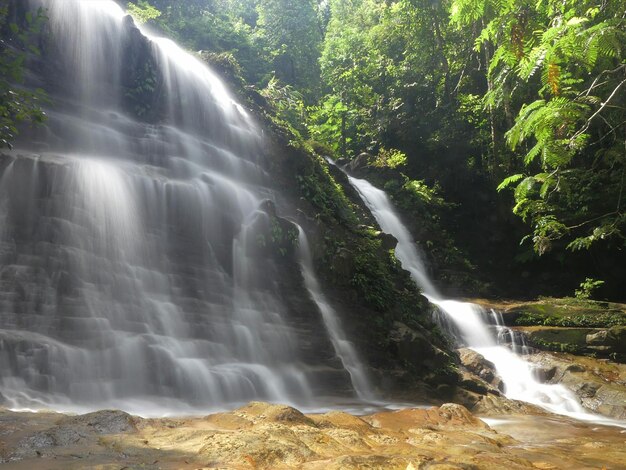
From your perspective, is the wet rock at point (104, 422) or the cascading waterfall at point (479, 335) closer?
the wet rock at point (104, 422)

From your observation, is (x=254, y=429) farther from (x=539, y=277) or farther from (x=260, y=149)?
(x=539, y=277)

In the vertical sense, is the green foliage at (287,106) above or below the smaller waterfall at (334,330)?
above

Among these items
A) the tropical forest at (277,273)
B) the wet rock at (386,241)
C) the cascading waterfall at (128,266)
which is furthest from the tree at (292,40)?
the wet rock at (386,241)

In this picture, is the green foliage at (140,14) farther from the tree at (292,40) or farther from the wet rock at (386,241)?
the wet rock at (386,241)

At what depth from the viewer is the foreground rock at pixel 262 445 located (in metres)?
3.39

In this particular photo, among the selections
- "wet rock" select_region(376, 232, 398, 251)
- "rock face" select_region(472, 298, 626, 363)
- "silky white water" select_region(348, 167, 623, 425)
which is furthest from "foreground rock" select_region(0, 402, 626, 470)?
"wet rock" select_region(376, 232, 398, 251)

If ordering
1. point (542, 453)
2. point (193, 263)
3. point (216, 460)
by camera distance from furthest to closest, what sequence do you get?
point (193, 263) → point (542, 453) → point (216, 460)

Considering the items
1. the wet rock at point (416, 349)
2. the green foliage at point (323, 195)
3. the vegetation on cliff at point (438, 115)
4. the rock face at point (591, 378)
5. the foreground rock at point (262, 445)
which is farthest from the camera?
the vegetation on cliff at point (438, 115)

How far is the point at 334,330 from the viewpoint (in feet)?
34.6

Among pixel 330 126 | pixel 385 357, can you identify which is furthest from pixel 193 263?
pixel 330 126

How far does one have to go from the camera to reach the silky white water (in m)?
10.2

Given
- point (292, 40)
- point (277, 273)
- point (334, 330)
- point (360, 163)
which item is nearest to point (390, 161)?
point (360, 163)

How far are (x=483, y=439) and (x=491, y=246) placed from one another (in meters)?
16.3

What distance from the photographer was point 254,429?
427cm
